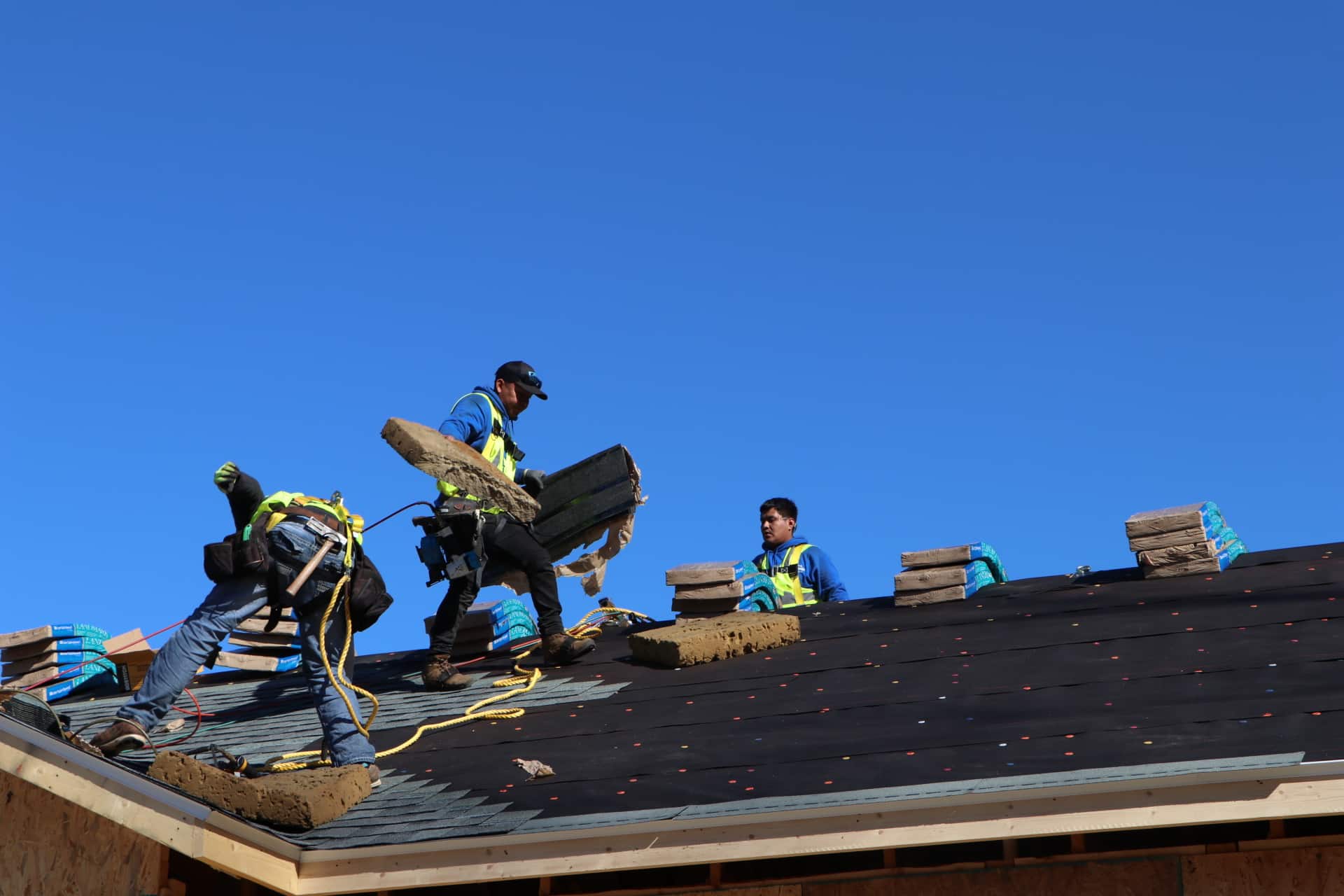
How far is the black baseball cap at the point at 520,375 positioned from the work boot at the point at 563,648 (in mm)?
1815

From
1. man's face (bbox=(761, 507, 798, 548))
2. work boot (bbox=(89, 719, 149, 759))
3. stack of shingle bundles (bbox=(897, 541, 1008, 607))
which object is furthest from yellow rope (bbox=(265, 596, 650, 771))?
man's face (bbox=(761, 507, 798, 548))

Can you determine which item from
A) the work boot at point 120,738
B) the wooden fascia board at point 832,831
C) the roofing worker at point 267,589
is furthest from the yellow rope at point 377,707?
the wooden fascia board at point 832,831

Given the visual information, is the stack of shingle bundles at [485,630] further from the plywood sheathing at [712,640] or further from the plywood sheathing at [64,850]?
the plywood sheathing at [64,850]

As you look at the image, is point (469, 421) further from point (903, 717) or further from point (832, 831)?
point (832, 831)

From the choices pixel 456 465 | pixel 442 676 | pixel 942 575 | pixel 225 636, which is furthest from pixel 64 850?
pixel 942 575

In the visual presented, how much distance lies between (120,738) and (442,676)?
2405mm

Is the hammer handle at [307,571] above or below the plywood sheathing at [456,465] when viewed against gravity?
below

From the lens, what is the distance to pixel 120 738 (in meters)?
8.13

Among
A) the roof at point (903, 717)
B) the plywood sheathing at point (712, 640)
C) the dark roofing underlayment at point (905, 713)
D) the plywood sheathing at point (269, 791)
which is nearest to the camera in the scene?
the roof at point (903, 717)

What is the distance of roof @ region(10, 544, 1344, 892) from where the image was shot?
20.1ft

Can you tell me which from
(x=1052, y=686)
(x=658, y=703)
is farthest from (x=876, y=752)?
(x=658, y=703)

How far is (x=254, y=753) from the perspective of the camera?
8.84 metres

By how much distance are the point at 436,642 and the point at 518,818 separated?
3.64 m

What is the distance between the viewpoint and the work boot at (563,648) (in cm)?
1008
